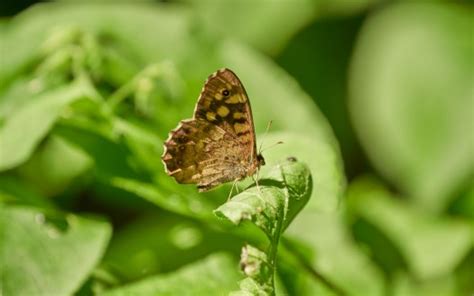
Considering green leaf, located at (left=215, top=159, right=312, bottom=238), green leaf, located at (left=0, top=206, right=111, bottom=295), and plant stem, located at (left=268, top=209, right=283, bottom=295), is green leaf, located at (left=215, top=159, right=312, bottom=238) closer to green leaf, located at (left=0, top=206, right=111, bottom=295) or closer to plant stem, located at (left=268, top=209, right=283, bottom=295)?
plant stem, located at (left=268, top=209, right=283, bottom=295)

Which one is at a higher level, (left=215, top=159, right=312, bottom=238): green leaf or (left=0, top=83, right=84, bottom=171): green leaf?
(left=215, top=159, right=312, bottom=238): green leaf

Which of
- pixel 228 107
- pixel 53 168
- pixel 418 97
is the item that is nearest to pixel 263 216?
pixel 228 107

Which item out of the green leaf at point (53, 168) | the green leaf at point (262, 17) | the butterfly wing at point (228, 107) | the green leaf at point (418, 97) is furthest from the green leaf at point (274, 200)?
the green leaf at point (262, 17)

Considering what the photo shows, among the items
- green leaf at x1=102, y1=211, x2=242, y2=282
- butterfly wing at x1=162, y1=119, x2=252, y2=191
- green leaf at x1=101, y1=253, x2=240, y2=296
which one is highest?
butterfly wing at x1=162, y1=119, x2=252, y2=191

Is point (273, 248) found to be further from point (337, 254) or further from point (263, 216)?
point (337, 254)

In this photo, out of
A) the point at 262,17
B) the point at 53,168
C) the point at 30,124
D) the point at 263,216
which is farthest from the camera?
the point at 262,17

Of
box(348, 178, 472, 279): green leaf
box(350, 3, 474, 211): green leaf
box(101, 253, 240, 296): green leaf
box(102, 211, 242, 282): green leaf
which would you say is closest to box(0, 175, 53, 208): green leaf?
box(102, 211, 242, 282): green leaf

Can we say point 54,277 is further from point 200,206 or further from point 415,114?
point 415,114

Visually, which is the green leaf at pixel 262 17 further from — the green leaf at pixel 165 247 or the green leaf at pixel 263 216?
the green leaf at pixel 263 216
